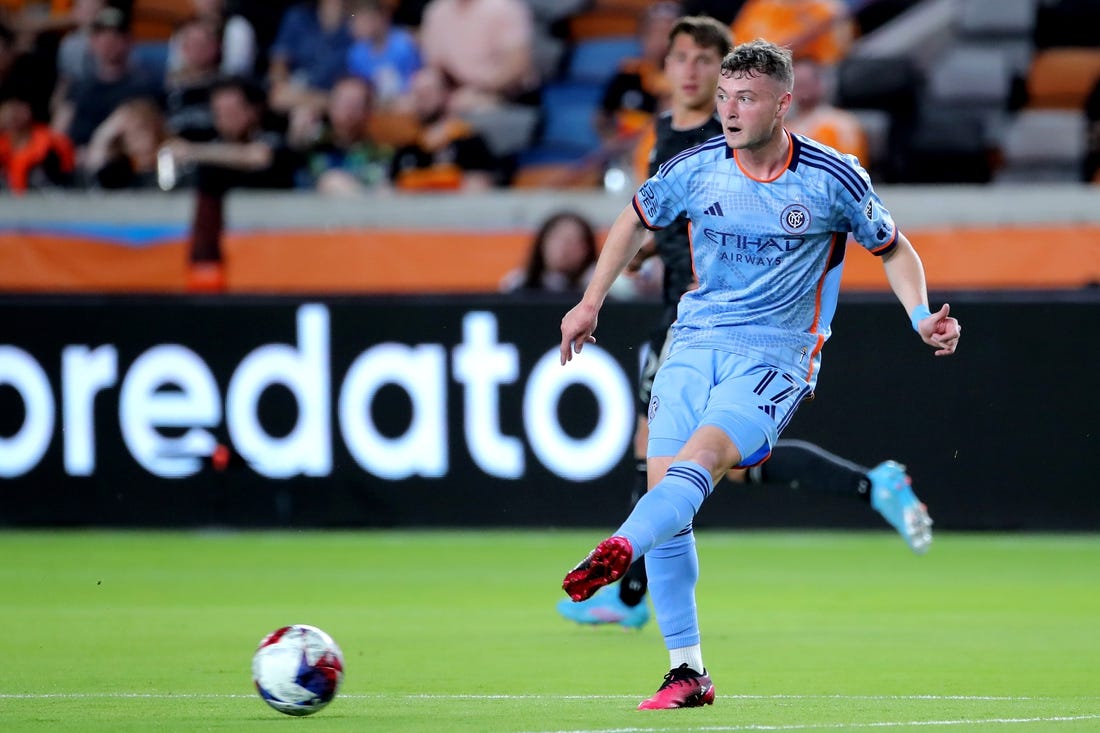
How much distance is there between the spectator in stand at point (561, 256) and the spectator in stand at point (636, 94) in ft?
9.41

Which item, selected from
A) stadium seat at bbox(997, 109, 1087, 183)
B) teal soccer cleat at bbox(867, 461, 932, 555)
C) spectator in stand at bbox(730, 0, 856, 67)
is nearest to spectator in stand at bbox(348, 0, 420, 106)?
spectator in stand at bbox(730, 0, 856, 67)

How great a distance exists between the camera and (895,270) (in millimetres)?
6691

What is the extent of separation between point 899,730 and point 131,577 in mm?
6259

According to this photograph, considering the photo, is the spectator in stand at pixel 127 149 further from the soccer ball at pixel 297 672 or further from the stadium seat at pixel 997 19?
the soccer ball at pixel 297 672

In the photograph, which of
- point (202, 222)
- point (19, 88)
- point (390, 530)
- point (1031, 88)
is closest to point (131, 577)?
point (390, 530)

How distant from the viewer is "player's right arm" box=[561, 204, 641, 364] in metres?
6.33

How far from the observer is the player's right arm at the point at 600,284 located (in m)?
6.33

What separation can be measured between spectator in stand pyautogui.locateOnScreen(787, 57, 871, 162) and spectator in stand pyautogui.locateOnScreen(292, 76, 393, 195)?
3.32 m

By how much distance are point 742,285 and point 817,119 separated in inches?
309

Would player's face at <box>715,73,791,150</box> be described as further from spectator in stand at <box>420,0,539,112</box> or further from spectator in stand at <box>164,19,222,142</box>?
spectator in stand at <box>420,0,539,112</box>

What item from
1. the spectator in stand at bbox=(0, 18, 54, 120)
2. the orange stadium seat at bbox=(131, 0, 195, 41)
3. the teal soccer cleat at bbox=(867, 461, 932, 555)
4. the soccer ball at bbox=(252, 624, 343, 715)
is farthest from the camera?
the orange stadium seat at bbox=(131, 0, 195, 41)

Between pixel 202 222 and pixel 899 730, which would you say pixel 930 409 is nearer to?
pixel 202 222

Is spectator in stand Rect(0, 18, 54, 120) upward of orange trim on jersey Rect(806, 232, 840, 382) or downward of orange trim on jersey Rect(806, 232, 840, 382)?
upward

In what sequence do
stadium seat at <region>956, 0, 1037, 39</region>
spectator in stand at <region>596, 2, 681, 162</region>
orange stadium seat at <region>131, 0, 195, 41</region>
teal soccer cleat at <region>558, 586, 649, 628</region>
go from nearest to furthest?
teal soccer cleat at <region>558, 586, 649, 628</region> < spectator in stand at <region>596, 2, 681, 162</region> < stadium seat at <region>956, 0, 1037, 39</region> < orange stadium seat at <region>131, 0, 195, 41</region>
